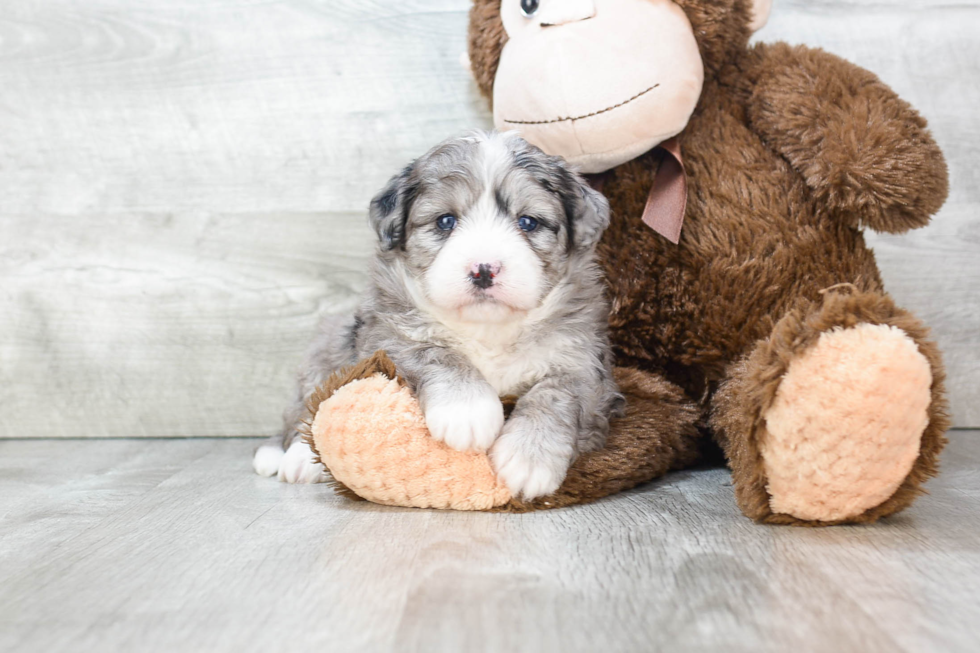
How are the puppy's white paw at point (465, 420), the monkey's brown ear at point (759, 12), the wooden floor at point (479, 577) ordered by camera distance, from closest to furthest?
the wooden floor at point (479, 577) < the puppy's white paw at point (465, 420) < the monkey's brown ear at point (759, 12)

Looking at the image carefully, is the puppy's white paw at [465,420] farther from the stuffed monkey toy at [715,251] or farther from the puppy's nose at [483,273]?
the puppy's nose at [483,273]

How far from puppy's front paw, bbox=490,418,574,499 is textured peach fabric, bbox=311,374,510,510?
0.04m

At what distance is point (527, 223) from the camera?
2.15 metres

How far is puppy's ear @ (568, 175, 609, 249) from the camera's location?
7.23 feet

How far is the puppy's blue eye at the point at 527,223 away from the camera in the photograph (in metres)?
2.14

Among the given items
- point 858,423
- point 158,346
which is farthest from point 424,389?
point 158,346

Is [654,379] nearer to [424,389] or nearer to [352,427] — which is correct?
[424,389]

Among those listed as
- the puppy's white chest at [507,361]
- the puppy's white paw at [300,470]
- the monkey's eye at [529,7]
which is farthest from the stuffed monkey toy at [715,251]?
the puppy's white paw at [300,470]

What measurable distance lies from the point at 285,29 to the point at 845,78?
77.3 inches

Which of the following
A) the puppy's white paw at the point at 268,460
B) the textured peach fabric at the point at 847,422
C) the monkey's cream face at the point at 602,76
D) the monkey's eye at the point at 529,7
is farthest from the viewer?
the puppy's white paw at the point at 268,460

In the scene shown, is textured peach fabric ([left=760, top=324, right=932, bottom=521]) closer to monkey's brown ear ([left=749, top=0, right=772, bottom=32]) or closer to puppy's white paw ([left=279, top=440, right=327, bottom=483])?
monkey's brown ear ([left=749, top=0, right=772, bottom=32])

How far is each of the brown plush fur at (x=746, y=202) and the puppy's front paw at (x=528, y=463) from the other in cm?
44

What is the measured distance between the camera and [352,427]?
1962 mm

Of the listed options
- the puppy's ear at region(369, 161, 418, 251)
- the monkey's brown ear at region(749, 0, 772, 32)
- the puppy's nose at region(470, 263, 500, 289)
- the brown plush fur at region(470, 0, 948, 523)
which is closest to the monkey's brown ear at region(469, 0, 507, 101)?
the brown plush fur at region(470, 0, 948, 523)
